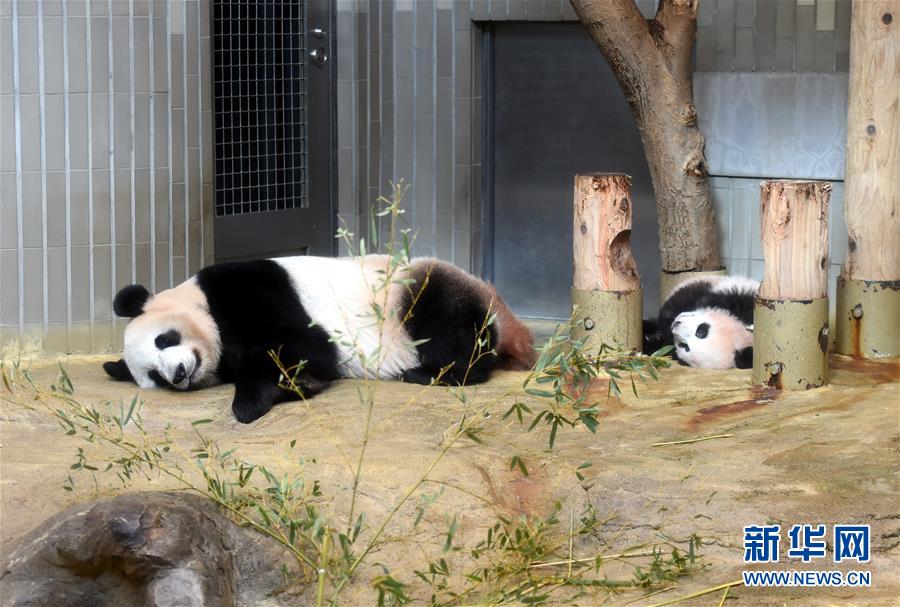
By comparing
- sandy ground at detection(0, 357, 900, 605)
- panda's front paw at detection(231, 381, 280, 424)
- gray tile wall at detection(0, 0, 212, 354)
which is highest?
gray tile wall at detection(0, 0, 212, 354)

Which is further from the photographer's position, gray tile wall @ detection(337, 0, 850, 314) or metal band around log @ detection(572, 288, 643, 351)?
gray tile wall @ detection(337, 0, 850, 314)

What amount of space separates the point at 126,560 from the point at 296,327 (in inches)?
65.0

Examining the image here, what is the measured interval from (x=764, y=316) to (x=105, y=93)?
3.07m

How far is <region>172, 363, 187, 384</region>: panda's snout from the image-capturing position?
4590mm

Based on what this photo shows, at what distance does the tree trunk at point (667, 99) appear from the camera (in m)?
5.42

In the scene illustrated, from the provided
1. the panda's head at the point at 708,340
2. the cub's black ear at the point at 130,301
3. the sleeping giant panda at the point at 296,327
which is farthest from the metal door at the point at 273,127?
the panda's head at the point at 708,340

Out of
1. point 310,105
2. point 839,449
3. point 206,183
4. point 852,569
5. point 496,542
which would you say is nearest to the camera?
point 852,569

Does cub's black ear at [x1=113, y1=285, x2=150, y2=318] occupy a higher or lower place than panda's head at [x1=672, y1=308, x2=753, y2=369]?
higher

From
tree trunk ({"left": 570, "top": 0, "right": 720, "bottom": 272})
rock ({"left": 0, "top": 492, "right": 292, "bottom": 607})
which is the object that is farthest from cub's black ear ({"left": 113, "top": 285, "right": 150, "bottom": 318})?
tree trunk ({"left": 570, "top": 0, "right": 720, "bottom": 272})

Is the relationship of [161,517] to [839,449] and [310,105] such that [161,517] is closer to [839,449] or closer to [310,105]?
[839,449]

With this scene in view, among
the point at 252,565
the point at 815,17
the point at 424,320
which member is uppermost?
the point at 815,17

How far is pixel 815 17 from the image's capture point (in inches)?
232

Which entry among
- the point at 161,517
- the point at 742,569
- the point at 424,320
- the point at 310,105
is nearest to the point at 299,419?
the point at 424,320

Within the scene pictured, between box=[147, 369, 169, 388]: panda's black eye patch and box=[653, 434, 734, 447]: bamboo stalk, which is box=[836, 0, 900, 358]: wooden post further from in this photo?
box=[147, 369, 169, 388]: panda's black eye patch
